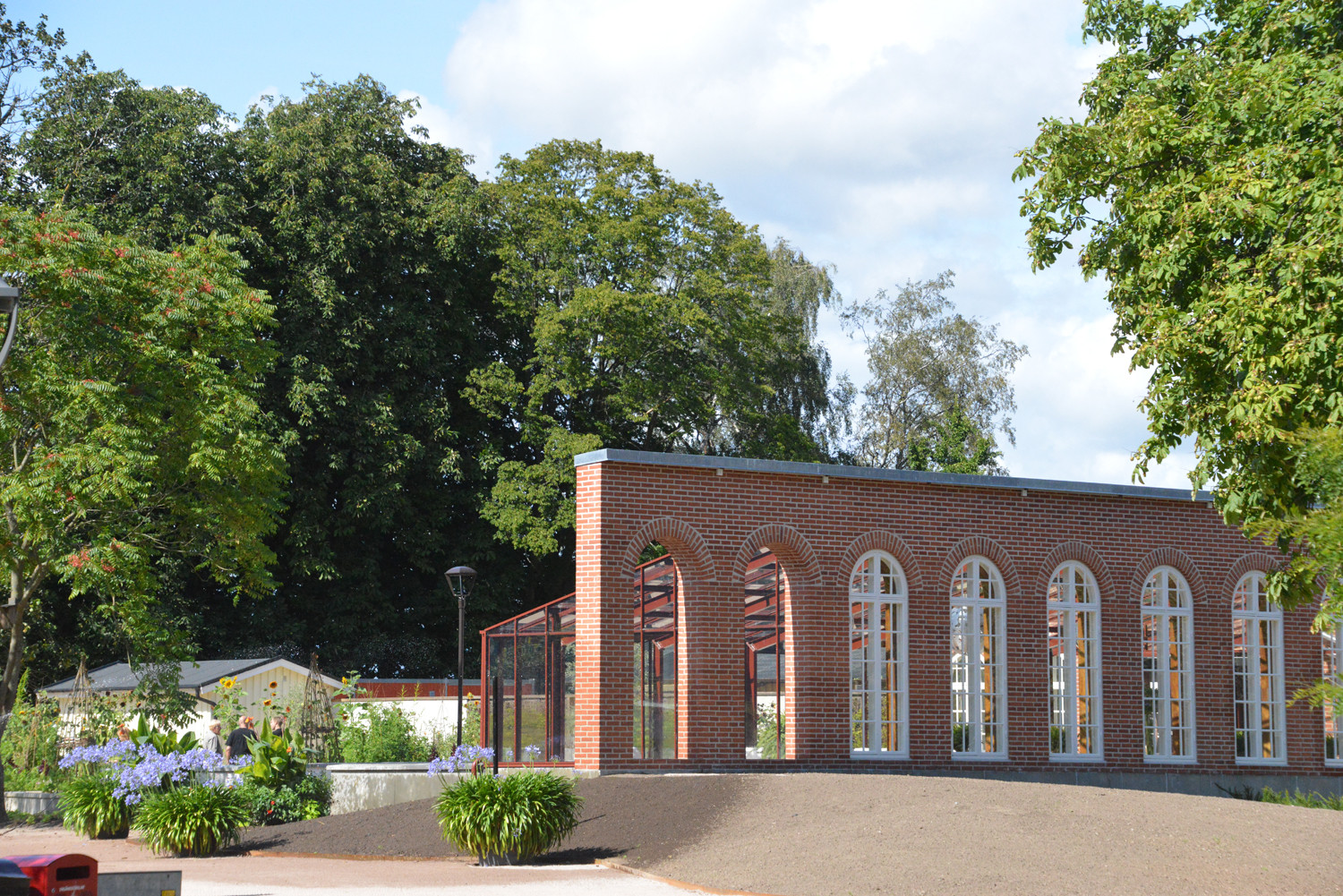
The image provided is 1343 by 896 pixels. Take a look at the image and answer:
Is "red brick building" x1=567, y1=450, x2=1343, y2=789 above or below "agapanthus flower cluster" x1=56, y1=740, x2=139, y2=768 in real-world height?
above

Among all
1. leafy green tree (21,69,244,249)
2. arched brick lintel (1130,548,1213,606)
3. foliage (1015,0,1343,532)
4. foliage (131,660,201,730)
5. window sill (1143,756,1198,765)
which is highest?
leafy green tree (21,69,244,249)

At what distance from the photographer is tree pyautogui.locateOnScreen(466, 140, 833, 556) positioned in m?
35.2

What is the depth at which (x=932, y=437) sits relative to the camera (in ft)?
142

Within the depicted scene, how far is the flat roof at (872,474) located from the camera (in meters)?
18.8

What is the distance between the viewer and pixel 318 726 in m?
21.6

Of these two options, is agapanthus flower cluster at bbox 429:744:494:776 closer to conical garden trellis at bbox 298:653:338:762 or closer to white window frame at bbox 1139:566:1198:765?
conical garden trellis at bbox 298:653:338:762

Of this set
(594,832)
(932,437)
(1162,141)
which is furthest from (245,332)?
(932,437)

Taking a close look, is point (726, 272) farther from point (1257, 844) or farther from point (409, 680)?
point (1257, 844)

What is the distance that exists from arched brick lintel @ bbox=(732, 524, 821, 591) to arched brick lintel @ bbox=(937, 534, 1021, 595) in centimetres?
228

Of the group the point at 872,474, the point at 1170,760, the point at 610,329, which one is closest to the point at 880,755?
the point at 872,474

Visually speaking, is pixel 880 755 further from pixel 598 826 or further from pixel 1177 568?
pixel 1177 568

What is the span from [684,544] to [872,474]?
11.1 feet

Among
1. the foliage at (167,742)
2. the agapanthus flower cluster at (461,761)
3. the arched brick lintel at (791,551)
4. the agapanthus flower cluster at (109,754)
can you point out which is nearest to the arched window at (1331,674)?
the arched brick lintel at (791,551)

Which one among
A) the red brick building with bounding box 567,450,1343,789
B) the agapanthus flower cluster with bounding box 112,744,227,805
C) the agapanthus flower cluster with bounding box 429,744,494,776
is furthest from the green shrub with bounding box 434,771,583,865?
the agapanthus flower cluster with bounding box 112,744,227,805
